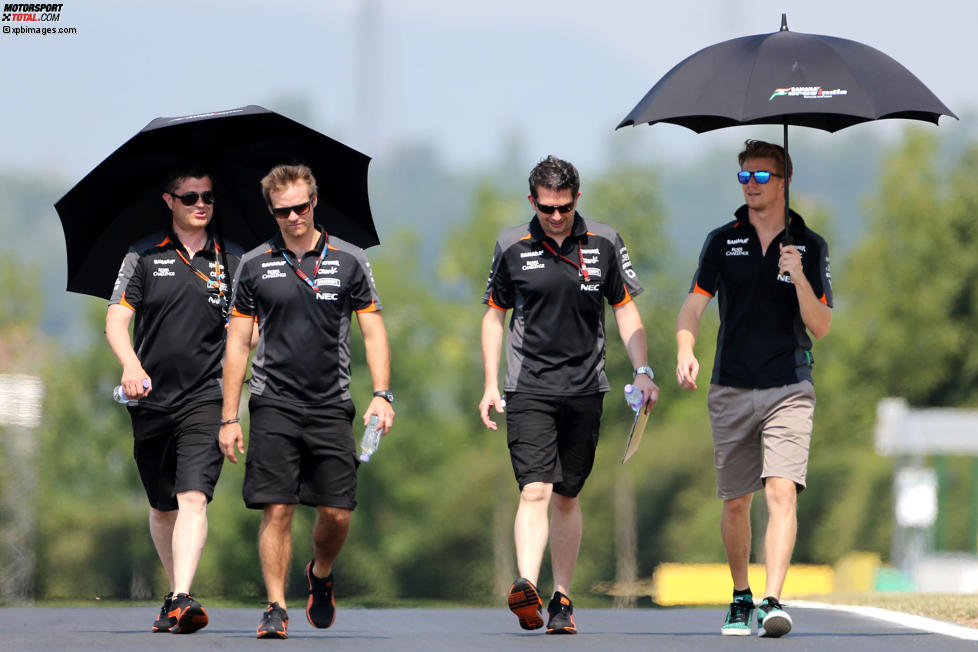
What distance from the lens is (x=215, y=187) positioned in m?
9.52

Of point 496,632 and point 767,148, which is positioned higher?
point 767,148

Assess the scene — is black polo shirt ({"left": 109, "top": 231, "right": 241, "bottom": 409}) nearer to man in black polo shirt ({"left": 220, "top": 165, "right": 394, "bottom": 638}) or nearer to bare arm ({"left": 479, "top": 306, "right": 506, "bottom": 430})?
man in black polo shirt ({"left": 220, "top": 165, "right": 394, "bottom": 638})

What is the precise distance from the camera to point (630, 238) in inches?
2687

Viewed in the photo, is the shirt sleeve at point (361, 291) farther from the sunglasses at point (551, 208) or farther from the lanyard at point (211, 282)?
the sunglasses at point (551, 208)

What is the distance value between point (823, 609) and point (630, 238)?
189 feet

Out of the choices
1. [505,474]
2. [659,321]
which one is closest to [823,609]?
[505,474]

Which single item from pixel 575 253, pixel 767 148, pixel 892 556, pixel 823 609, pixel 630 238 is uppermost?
pixel 630 238

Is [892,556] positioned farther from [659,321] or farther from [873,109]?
[873,109]

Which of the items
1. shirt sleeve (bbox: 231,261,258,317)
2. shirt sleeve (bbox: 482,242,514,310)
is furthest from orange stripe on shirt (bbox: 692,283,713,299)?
shirt sleeve (bbox: 231,261,258,317)

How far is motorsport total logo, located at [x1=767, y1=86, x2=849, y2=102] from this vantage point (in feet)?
27.8

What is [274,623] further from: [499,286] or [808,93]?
[808,93]

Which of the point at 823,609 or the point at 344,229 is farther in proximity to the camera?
the point at 823,609

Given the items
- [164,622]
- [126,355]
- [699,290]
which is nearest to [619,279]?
[699,290]

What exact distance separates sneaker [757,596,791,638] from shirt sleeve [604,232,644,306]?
5.72 feet
